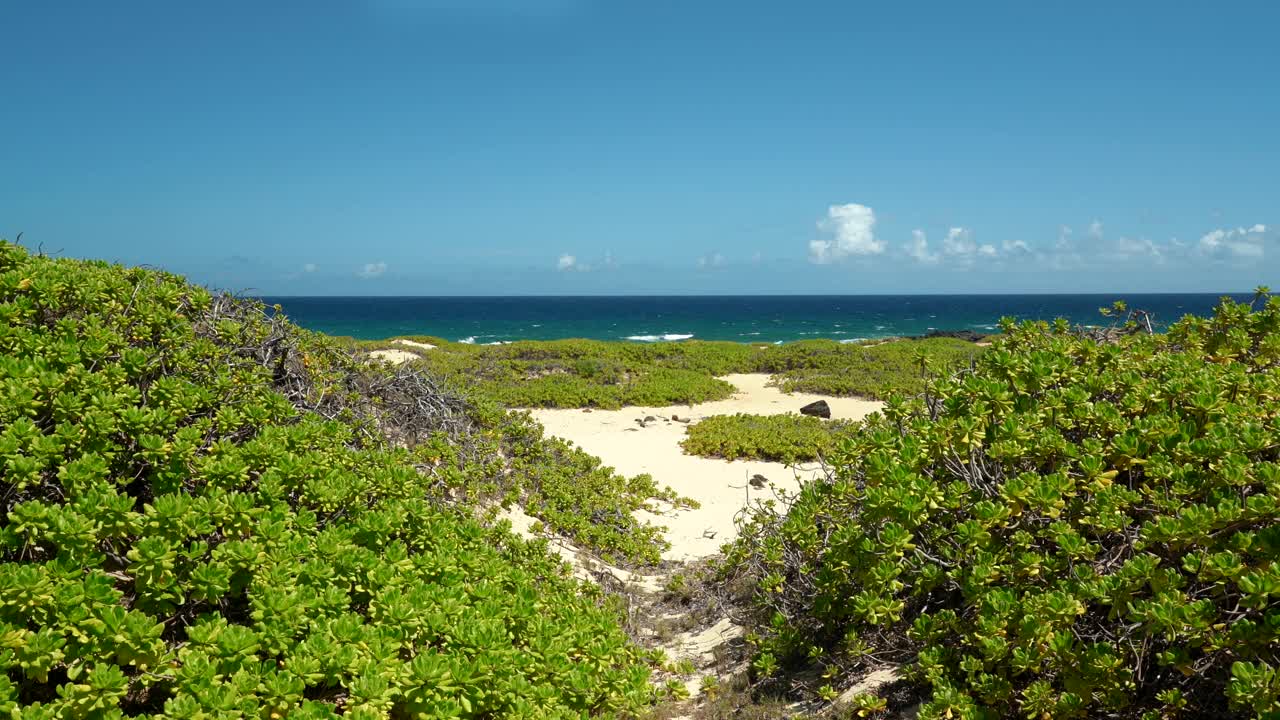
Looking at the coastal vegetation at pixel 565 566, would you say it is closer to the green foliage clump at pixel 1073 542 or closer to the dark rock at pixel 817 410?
the green foliage clump at pixel 1073 542

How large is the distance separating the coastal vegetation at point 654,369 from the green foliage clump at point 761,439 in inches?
124

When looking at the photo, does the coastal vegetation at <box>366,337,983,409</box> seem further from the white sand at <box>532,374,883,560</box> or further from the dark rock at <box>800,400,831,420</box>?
the dark rock at <box>800,400,831,420</box>

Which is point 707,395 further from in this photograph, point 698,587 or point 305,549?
point 305,549

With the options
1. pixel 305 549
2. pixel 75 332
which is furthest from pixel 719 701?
pixel 75 332

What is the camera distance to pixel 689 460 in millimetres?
12344

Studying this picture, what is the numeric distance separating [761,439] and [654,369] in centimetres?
971

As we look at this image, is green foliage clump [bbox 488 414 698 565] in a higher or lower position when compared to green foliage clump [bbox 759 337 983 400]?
lower

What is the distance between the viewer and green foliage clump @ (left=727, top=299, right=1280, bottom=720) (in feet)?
9.79

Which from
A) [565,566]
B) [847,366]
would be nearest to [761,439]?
[565,566]

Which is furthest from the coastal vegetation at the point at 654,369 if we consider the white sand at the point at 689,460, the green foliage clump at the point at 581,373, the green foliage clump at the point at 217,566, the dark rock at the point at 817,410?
the green foliage clump at the point at 217,566

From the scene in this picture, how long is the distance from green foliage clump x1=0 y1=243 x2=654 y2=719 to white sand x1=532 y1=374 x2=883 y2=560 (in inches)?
150

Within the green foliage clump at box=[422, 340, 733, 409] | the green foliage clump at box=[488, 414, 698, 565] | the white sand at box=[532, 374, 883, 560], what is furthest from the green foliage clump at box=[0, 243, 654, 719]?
the green foliage clump at box=[422, 340, 733, 409]

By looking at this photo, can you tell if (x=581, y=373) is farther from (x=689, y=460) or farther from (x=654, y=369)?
(x=689, y=460)

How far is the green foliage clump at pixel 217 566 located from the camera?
290 cm
